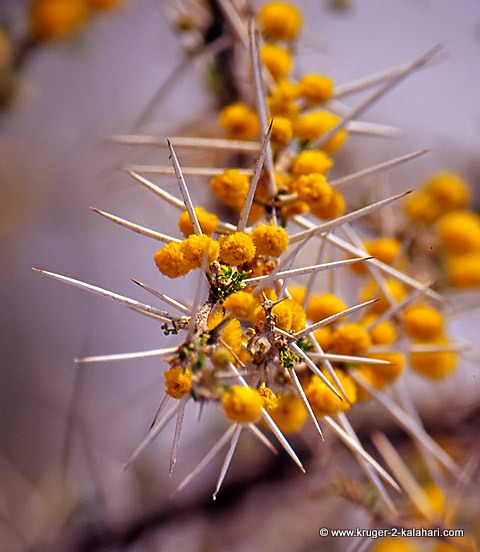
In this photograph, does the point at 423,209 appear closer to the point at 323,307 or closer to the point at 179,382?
the point at 323,307

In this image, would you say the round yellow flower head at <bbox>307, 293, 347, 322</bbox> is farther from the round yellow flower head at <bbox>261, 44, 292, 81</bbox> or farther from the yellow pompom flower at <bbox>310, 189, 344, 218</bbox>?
the round yellow flower head at <bbox>261, 44, 292, 81</bbox>

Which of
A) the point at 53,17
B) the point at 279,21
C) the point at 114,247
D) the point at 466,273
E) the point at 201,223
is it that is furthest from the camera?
the point at 114,247

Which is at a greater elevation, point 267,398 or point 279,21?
point 279,21

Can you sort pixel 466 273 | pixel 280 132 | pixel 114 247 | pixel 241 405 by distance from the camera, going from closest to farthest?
1. pixel 241 405
2. pixel 280 132
3. pixel 466 273
4. pixel 114 247

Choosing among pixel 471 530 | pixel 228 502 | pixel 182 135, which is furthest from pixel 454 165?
pixel 228 502

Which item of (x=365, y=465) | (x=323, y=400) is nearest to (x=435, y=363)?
(x=365, y=465)

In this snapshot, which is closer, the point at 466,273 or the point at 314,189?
the point at 314,189

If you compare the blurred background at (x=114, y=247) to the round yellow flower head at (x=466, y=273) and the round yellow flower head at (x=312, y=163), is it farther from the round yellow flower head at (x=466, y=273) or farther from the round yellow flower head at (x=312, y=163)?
the round yellow flower head at (x=312, y=163)

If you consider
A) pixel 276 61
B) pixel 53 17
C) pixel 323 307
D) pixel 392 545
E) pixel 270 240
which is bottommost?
pixel 392 545
